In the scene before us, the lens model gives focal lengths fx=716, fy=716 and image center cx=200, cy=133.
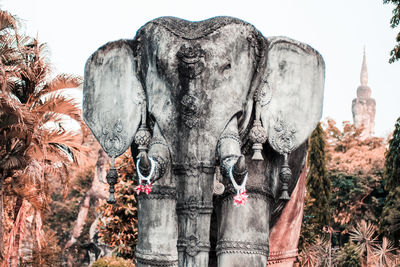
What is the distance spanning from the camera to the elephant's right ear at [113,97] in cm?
525

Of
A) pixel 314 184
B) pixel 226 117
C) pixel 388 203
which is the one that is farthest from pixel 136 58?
pixel 314 184

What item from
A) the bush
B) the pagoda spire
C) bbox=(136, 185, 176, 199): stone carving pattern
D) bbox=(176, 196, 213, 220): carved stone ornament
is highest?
the pagoda spire

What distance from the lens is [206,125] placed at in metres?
4.75

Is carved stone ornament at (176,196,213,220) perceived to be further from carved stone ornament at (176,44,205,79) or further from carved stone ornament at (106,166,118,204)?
carved stone ornament at (176,44,205,79)

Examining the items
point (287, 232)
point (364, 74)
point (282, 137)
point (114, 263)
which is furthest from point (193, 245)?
point (364, 74)

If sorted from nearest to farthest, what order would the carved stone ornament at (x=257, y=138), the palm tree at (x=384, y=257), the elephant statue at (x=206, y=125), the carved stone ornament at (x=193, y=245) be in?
the carved stone ornament at (x=193, y=245) → the elephant statue at (x=206, y=125) → the carved stone ornament at (x=257, y=138) → the palm tree at (x=384, y=257)

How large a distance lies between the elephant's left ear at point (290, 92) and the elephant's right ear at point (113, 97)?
3.12 feet

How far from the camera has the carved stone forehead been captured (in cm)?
488

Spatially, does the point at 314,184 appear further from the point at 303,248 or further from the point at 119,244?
the point at 119,244

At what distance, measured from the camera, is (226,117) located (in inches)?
190

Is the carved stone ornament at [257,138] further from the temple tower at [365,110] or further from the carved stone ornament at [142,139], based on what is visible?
the temple tower at [365,110]

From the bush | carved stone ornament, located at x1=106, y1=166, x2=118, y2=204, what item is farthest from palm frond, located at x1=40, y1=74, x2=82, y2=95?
carved stone ornament, located at x1=106, y1=166, x2=118, y2=204

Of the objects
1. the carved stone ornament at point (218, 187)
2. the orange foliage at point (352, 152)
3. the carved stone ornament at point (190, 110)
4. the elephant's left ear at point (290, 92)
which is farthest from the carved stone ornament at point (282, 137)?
the orange foliage at point (352, 152)

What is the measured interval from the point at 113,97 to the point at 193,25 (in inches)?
35.5
